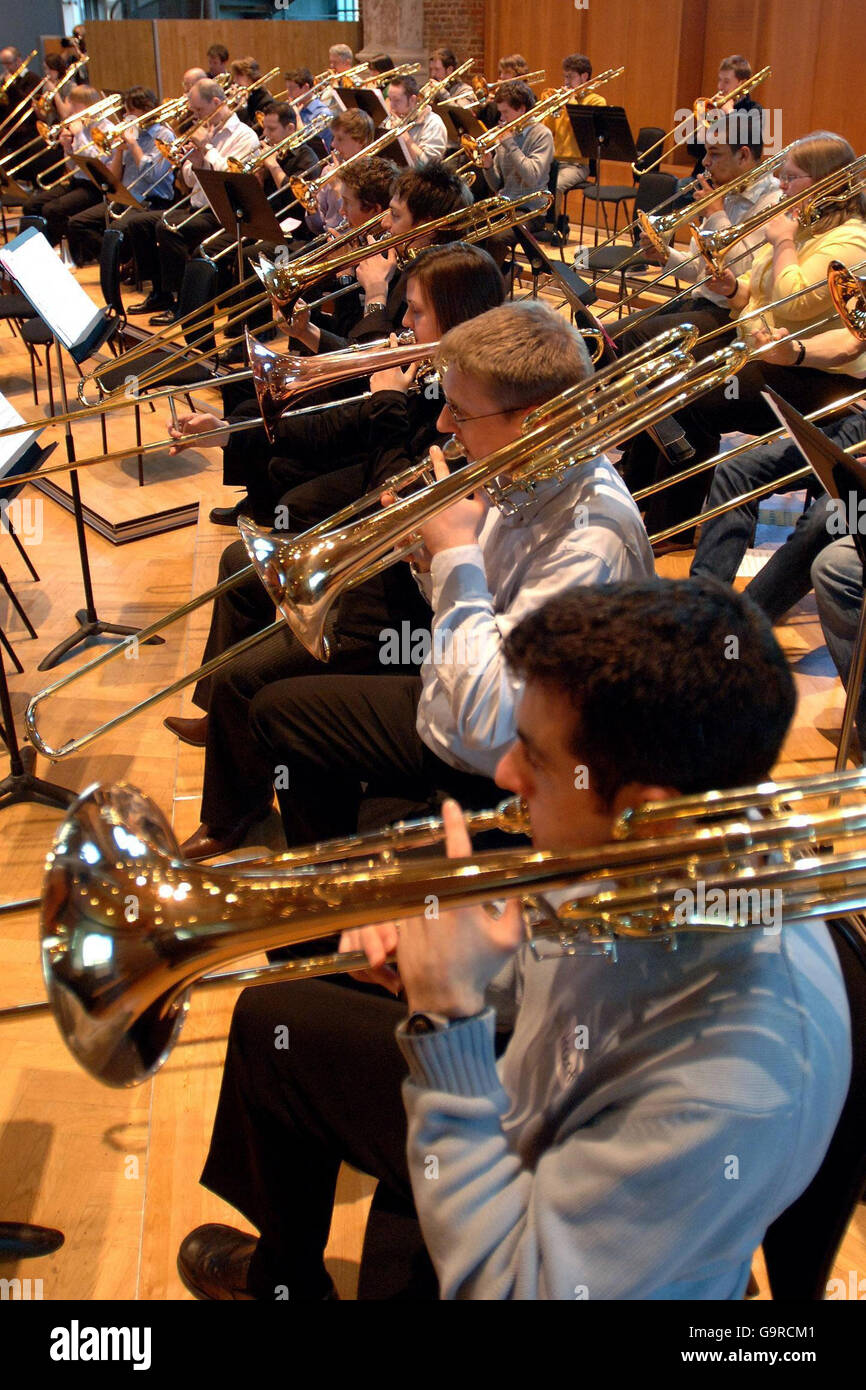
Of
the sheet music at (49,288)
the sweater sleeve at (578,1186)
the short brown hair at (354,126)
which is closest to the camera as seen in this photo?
the sweater sleeve at (578,1186)

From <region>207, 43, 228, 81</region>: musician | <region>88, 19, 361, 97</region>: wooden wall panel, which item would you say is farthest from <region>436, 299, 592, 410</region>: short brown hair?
<region>88, 19, 361, 97</region>: wooden wall panel

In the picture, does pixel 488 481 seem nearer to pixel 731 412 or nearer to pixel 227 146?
pixel 731 412

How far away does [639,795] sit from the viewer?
3.16 ft

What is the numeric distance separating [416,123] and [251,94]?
2.32 metres

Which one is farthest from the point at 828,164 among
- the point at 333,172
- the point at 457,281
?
the point at 333,172

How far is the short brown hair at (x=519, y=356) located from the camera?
193cm

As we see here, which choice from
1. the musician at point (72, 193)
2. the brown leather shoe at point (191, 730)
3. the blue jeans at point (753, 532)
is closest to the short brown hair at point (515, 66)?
the musician at point (72, 193)

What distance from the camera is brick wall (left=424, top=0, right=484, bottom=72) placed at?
35.3 ft

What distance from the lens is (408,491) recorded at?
2.29m

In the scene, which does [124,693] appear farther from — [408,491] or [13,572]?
[408,491]

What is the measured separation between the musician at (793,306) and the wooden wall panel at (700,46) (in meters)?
4.16

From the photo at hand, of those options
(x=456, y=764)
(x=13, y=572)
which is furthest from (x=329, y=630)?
(x=13, y=572)

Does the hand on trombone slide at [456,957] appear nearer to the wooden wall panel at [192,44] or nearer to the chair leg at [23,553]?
the chair leg at [23,553]

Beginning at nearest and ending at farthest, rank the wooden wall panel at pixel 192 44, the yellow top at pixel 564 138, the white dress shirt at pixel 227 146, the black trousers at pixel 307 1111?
the black trousers at pixel 307 1111, the white dress shirt at pixel 227 146, the yellow top at pixel 564 138, the wooden wall panel at pixel 192 44
